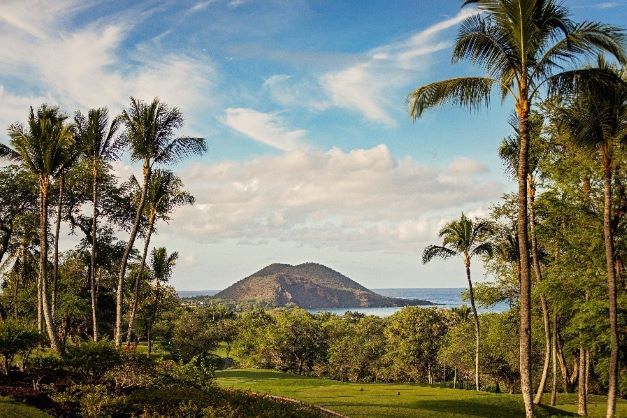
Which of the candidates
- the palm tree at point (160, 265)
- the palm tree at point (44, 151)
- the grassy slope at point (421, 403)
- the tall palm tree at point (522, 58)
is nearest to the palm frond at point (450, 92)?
the tall palm tree at point (522, 58)

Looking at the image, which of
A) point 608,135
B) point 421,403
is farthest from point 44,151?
point 608,135

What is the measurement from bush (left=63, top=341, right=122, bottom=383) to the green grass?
4.37 metres

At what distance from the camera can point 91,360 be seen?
56.2ft

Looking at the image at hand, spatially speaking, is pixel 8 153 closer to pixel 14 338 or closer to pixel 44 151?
pixel 44 151

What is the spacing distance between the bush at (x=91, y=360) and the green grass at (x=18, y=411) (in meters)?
4.37

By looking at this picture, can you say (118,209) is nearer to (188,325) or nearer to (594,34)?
(188,325)

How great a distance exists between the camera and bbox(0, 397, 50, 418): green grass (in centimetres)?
1119

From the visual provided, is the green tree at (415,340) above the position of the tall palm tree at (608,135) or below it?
below

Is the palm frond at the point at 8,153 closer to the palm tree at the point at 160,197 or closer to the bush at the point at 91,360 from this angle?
the palm tree at the point at 160,197

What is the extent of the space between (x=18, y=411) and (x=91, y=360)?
18.3 feet

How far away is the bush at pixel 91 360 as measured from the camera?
17.1 m

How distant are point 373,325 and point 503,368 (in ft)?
70.1

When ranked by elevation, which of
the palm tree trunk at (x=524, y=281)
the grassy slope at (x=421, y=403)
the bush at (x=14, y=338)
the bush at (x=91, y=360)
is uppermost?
the palm tree trunk at (x=524, y=281)

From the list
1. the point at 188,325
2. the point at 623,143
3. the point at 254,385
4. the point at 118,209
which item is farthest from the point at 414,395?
the point at 188,325
